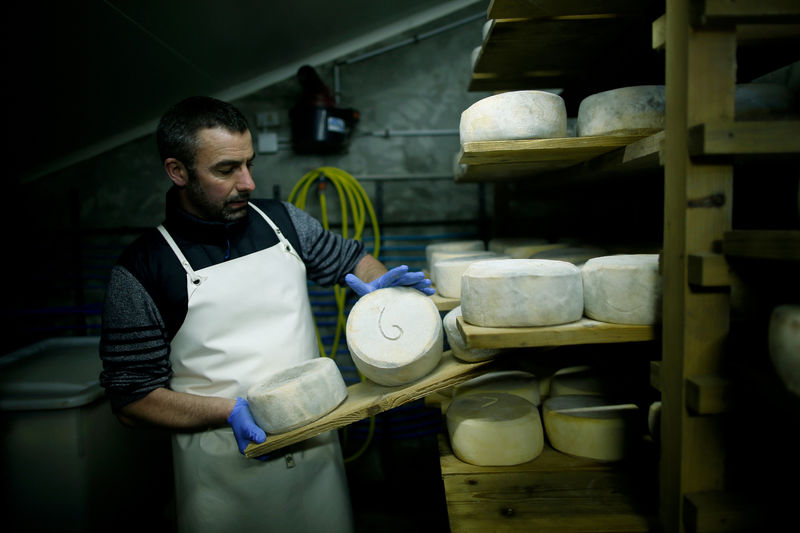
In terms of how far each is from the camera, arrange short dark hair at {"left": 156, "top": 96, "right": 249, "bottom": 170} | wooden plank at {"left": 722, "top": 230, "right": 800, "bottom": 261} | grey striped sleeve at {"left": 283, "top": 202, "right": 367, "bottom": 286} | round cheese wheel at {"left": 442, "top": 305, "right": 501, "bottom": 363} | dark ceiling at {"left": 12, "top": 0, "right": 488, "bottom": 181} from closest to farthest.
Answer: wooden plank at {"left": 722, "top": 230, "right": 800, "bottom": 261} → round cheese wheel at {"left": 442, "top": 305, "right": 501, "bottom": 363} → short dark hair at {"left": 156, "top": 96, "right": 249, "bottom": 170} → dark ceiling at {"left": 12, "top": 0, "right": 488, "bottom": 181} → grey striped sleeve at {"left": 283, "top": 202, "right": 367, "bottom": 286}

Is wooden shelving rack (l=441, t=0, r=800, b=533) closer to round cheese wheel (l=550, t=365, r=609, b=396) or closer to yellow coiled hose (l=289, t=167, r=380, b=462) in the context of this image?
round cheese wheel (l=550, t=365, r=609, b=396)

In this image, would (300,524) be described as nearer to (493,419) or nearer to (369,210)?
(493,419)

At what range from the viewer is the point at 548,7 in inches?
59.9

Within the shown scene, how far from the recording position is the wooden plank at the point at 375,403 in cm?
138

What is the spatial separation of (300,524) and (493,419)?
83cm

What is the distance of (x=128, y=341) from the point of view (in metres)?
1.59

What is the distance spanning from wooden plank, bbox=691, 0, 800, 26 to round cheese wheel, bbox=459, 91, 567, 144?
57cm

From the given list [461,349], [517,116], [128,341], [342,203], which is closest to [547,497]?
[461,349]

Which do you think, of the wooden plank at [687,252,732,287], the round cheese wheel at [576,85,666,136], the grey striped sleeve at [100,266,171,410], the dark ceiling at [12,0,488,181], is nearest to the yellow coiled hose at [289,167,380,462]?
the dark ceiling at [12,0,488,181]

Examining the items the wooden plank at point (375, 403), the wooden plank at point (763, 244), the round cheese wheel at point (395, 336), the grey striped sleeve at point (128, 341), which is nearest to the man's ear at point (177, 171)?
the grey striped sleeve at point (128, 341)

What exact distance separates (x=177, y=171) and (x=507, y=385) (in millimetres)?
1505

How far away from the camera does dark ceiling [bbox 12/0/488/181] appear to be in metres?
1.95

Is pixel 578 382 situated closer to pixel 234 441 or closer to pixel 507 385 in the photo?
pixel 507 385

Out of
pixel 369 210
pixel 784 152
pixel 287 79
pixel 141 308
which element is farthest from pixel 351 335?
pixel 287 79
